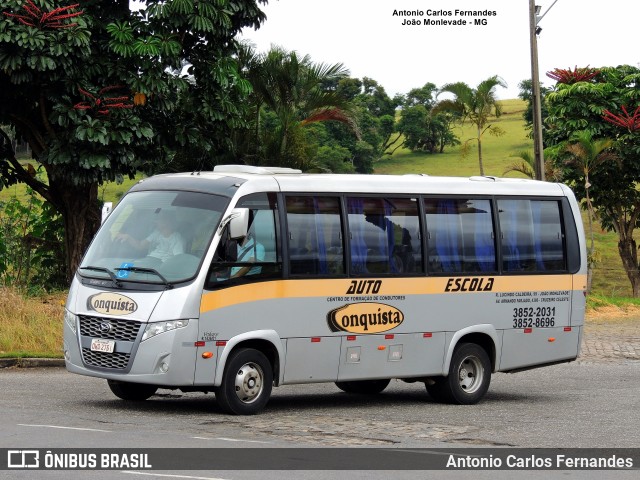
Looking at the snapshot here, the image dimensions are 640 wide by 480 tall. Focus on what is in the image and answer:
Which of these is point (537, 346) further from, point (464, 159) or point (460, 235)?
point (464, 159)

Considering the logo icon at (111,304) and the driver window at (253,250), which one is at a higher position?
the driver window at (253,250)

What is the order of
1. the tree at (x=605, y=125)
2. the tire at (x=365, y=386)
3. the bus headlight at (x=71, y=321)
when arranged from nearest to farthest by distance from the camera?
the bus headlight at (x=71, y=321)
the tire at (x=365, y=386)
the tree at (x=605, y=125)

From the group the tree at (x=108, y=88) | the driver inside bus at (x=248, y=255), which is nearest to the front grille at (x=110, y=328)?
the driver inside bus at (x=248, y=255)

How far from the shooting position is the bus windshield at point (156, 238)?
1360cm

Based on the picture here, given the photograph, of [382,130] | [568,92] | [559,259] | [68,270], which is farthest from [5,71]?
[382,130]

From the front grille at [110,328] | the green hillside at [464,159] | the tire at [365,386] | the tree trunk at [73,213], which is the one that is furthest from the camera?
the green hillside at [464,159]

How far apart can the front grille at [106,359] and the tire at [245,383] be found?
1078 mm

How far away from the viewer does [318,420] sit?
13.8 m

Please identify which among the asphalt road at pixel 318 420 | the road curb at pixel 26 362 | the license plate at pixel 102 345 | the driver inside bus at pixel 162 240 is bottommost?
the asphalt road at pixel 318 420

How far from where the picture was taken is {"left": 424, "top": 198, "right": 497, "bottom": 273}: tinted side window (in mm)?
16016

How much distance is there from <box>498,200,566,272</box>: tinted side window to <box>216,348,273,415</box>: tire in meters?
4.23

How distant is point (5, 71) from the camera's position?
23141mm

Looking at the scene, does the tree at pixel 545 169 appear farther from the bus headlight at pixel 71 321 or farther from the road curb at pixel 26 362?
the bus headlight at pixel 71 321

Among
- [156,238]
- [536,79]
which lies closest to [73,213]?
[536,79]
